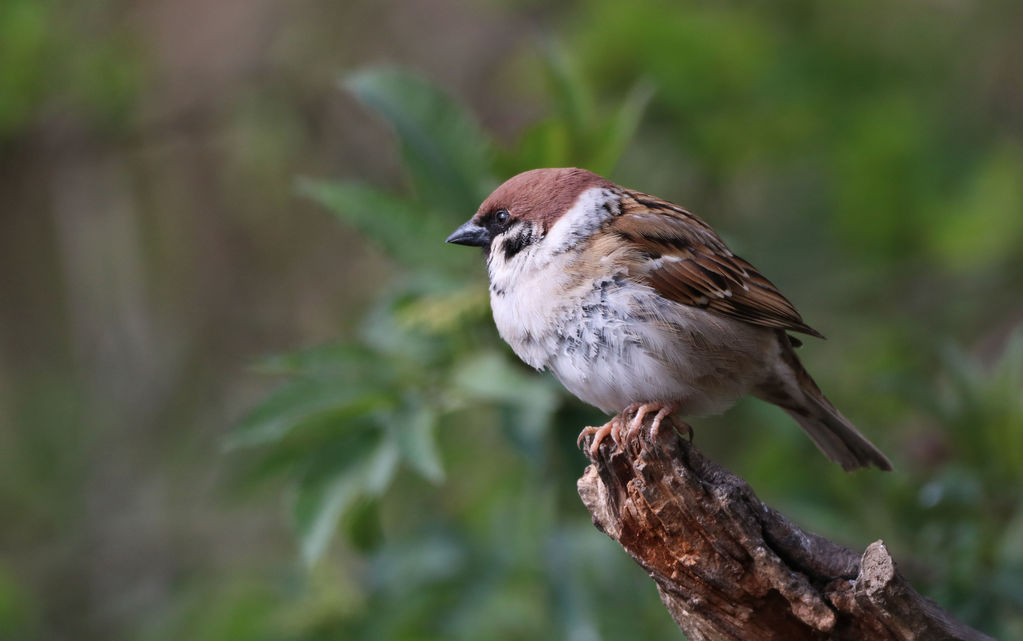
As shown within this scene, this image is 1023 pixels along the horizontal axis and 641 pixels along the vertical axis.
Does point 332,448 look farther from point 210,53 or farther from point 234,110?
point 210,53

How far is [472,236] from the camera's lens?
2.58 metres

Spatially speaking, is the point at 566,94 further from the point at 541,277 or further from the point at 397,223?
the point at 541,277

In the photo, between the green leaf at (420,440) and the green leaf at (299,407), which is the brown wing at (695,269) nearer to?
the green leaf at (420,440)

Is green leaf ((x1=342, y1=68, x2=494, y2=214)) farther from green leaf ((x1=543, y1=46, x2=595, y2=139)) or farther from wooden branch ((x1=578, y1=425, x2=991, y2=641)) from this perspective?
wooden branch ((x1=578, y1=425, x2=991, y2=641))

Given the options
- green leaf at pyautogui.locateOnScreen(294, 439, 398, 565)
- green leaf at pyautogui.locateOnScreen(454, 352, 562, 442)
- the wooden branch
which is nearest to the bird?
the wooden branch

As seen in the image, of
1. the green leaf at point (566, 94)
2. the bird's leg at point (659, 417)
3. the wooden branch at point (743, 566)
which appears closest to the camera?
the wooden branch at point (743, 566)

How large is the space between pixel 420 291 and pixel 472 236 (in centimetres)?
42

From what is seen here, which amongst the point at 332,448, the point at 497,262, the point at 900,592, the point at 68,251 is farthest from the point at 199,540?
the point at 900,592

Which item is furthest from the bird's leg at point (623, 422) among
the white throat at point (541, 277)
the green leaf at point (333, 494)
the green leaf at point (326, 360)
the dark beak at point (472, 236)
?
the green leaf at point (326, 360)

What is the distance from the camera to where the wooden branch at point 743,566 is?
1.74 m

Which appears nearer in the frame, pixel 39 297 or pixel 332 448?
pixel 332 448

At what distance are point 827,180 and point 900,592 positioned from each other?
3072 millimetres

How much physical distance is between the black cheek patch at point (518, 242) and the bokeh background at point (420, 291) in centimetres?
33

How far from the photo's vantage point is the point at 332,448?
2.87 meters
